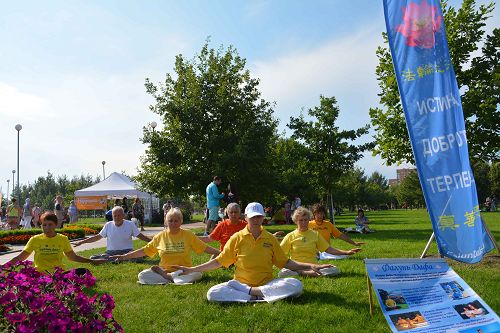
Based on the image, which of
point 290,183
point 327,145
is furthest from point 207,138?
point 290,183

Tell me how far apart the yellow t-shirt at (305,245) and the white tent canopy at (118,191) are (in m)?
28.5

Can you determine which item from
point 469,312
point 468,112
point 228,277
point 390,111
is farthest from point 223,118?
point 469,312

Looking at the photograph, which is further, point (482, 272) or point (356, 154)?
point (356, 154)

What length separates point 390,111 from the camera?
1306 centimetres

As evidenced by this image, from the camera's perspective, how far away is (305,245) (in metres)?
8.70

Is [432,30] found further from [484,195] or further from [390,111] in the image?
[484,195]

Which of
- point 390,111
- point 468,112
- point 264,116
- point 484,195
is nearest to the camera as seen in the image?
point 468,112

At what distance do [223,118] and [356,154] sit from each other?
833 centimetres

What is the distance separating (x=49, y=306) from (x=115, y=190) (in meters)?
34.8

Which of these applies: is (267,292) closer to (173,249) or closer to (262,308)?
(262,308)

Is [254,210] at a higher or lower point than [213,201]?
lower

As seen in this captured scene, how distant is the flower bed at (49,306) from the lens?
346cm

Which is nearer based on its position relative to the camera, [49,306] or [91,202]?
[49,306]

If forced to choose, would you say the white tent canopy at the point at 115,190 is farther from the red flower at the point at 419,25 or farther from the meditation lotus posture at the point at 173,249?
the red flower at the point at 419,25
